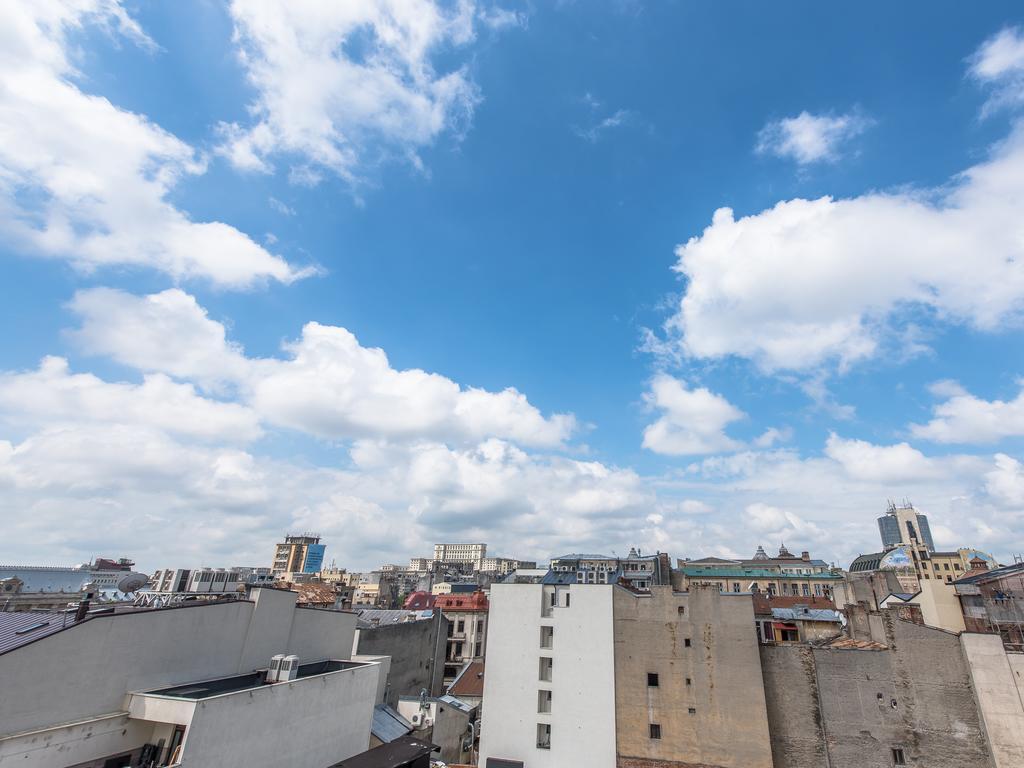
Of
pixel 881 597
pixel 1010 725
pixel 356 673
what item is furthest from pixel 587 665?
pixel 881 597

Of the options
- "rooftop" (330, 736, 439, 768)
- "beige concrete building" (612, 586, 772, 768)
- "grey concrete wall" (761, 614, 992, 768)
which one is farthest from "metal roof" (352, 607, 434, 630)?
"grey concrete wall" (761, 614, 992, 768)

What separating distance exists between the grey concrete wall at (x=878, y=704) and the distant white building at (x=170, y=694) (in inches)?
1237

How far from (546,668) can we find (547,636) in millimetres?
2526

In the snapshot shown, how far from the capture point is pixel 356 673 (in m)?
33.6

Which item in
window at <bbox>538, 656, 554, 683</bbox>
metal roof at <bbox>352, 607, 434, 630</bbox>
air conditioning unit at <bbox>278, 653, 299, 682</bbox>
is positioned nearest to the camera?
air conditioning unit at <bbox>278, 653, 299, 682</bbox>

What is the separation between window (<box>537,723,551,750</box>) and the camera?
136 feet

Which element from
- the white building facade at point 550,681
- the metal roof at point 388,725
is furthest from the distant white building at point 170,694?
the white building facade at point 550,681

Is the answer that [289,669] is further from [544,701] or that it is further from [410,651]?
[410,651]

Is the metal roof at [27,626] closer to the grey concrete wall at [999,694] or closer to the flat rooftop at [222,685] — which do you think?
the flat rooftop at [222,685]

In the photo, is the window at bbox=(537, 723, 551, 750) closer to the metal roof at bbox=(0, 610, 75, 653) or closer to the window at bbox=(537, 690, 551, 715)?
the window at bbox=(537, 690, 551, 715)

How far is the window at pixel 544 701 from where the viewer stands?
A: 42438 mm

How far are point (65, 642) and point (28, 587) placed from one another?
334 ft

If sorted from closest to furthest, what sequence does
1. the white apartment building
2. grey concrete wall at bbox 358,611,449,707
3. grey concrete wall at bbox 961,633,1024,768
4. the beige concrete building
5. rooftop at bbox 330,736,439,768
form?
rooftop at bbox 330,736,439,768, grey concrete wall at bbox 961,633,1024,768, the beige concrete building, the white apartment building, grey concrete wall at bbox 358,611,449,707

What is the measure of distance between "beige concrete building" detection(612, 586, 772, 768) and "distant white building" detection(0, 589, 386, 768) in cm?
2102
